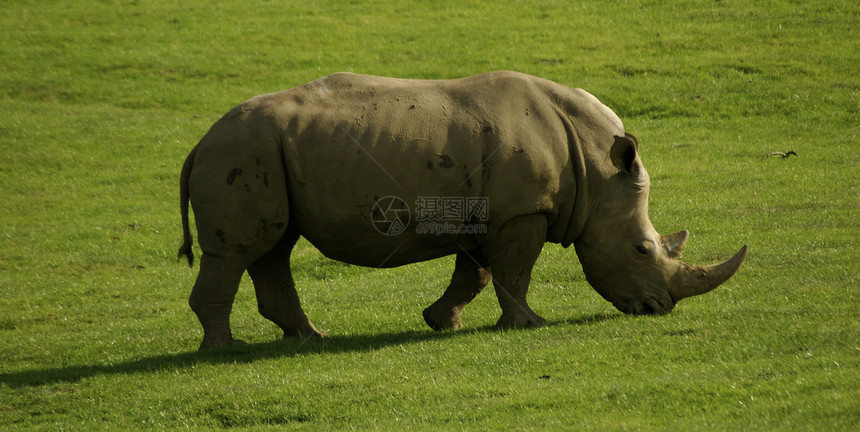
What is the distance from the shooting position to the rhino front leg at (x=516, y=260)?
390 inches

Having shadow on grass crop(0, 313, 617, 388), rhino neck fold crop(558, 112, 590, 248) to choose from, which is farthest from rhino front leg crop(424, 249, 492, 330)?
rhino neck fold crop(558, 112, 590, 248)

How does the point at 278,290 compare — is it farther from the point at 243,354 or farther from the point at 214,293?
the point at 243,354

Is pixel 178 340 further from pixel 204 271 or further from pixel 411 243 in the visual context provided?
pixel 411 243

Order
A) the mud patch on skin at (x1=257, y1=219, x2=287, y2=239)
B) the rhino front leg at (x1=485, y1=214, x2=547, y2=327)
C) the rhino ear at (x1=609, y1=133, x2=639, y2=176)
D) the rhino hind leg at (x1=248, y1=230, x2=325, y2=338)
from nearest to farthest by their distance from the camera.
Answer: the mud patch on skin at (x1=257, y1=219, x2=287, y2=239) → the rhino ear at (x1=609, y1=133, x2=639, y2=176) → the rhino front leg at (x1=485, y1=214, x2=547, y2=327) → the rhino hind leg at (x1=248, y1=230, x2=325, y2=338)

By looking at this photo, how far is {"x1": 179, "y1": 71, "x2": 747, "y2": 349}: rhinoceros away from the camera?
9641mm

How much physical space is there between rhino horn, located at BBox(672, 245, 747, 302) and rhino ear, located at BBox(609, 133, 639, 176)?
1185 mm

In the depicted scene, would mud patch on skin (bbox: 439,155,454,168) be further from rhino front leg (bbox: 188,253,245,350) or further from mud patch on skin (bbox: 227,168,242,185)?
rhino front leg (bbox: 188,253,245,350)

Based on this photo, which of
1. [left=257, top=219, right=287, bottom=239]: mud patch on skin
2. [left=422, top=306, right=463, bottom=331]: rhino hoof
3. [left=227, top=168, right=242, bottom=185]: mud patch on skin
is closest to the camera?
[left=227, top=168, right=242, bottom=185]: mud patch on skin

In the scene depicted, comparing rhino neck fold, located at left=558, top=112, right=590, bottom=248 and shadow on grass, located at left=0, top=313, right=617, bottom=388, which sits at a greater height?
rhino neck fold, located at left=558, top=112, right=590, bottom=248

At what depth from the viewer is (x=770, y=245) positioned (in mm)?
13500

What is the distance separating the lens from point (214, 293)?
32.5 ft

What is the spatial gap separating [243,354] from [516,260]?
9.77ft

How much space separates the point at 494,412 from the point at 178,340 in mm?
5247

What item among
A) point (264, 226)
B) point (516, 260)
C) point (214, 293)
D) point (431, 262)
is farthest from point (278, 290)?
point (431, 262)
